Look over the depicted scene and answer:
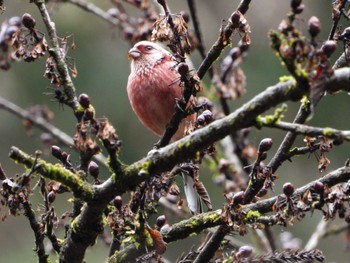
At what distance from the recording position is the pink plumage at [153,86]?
4949 mm

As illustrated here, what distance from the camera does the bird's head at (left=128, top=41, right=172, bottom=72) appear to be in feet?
17.3

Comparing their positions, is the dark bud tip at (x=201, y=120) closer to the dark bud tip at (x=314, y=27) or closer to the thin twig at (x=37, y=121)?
the dark bud tip at (x=314, y=27)

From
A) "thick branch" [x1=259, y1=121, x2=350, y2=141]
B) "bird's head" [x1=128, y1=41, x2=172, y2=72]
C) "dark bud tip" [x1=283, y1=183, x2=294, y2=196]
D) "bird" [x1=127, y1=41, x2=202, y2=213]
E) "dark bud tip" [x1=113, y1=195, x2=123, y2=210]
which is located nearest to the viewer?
"thick branch" [x1=259, y1=121, x2=350, y2=141]

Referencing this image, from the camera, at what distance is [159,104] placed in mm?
4984

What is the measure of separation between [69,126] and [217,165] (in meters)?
7.15

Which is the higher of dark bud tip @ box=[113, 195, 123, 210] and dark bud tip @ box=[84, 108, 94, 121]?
dark bud tip @ box=[84, 108, 94, 121]

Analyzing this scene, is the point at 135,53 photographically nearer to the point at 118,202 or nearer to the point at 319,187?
the point at 118,202

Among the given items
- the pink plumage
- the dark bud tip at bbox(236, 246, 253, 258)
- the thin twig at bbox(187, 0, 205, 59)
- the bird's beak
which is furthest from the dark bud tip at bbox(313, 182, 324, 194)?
the bird's beak

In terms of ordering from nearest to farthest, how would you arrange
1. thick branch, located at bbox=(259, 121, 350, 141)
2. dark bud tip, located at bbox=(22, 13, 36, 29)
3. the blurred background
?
thick branch, located at bbox=(259, 121, 350, 141) < dark bud tip, located at bbox=(22, 13, 36, 29) < the blurred background

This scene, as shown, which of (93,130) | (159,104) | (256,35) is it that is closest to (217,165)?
(159,104)

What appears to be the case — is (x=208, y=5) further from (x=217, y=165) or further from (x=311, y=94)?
(x=311, y=94)

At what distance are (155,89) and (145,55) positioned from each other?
1.35 ft

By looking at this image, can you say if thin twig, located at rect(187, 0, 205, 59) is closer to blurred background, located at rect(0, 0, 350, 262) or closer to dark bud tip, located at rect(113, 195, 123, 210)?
dark bud tip, located at rect(113, 195, 123, 210)

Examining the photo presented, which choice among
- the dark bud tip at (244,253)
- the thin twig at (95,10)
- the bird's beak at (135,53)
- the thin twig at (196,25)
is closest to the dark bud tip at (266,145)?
the dark bud tip at (244,253)
